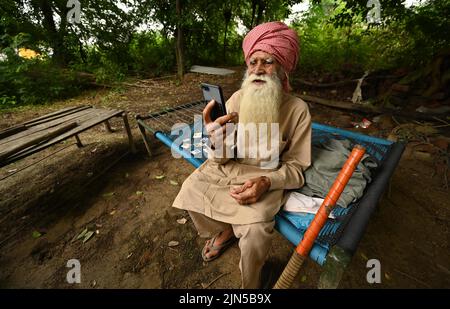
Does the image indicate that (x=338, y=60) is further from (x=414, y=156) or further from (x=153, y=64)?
(x=153, y=64)

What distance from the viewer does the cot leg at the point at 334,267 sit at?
1.22 m

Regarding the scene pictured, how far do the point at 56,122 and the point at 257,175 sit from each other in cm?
303

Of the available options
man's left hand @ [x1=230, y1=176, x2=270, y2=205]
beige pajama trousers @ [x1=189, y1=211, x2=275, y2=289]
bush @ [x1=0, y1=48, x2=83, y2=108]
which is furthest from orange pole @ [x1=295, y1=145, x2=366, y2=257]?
bush @ [x1=0, y1=48, x2=83, y2=108]

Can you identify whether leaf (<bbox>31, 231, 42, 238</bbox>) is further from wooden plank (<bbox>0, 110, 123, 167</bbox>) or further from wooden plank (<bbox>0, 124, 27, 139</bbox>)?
wooden plank (<bbox>0, 124, 27, 139</bbox>)

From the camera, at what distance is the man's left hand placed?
62.2 inches

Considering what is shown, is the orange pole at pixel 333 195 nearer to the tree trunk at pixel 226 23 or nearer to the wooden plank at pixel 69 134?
the wooden plank at pixel 69 134

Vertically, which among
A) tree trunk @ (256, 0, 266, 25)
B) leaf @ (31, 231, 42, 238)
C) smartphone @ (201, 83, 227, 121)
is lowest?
leaf @ (31, 231, 42, 238)

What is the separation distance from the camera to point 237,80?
25.1 feet

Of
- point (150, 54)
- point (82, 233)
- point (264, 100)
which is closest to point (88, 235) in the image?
point (82, 233)

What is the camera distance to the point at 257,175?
1853 millimetres

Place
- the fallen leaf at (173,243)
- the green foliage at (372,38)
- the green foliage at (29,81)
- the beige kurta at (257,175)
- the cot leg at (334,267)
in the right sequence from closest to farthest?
the cot leg at (334,267), the beige kurta at (257,175), the fallen leaf at (173,243), the green foliage at (372,38), the green foliage at (29,81)

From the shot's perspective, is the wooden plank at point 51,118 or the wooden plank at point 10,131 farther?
the wooden plank at point 51,118

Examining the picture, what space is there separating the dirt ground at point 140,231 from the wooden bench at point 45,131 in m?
0.68

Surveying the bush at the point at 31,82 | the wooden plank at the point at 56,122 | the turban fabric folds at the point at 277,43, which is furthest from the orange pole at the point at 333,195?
the bush at the point at 31,82
